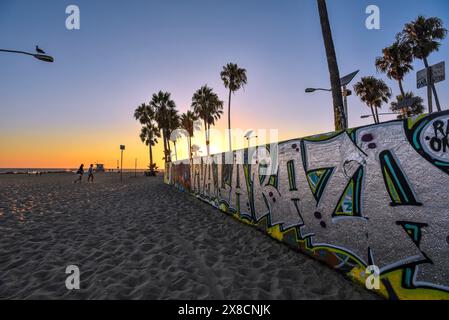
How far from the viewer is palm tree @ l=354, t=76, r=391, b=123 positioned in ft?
101

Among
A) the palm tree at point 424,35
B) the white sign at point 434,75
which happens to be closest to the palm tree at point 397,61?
the palm tree at point 424,35

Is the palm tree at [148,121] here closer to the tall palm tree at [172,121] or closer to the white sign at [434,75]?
the tall palm tree at [172,121]

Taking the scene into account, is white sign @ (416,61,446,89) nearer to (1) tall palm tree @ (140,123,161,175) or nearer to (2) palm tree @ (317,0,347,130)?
(2) palm tree @ (317,0,347,130)

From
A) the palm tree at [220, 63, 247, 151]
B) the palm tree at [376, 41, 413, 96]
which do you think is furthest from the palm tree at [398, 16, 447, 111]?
the palm tree at [220, 63, 247, 151]

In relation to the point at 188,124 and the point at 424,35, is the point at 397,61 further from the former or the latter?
the point at 188,124

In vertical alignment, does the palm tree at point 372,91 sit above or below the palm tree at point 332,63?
above

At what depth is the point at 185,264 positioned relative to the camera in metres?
3.82

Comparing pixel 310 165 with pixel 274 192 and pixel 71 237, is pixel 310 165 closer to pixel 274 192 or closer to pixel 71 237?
pixel 274 192

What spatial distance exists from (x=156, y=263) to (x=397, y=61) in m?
31.8

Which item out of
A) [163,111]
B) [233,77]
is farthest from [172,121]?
[233,77]

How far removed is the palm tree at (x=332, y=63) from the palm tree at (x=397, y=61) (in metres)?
24.2

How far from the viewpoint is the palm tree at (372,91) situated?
30.8m

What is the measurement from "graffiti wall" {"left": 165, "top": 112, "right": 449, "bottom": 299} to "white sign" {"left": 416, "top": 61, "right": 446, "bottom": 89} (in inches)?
75.0

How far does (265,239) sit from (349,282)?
7.04ft
